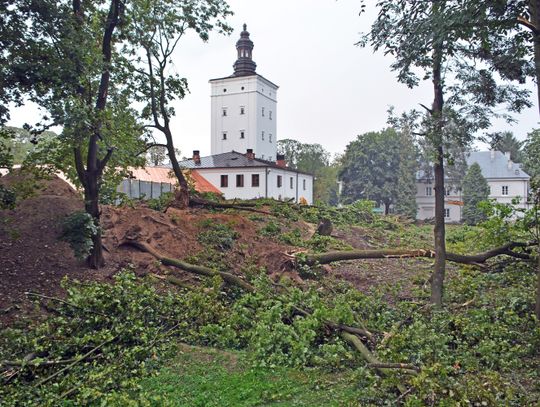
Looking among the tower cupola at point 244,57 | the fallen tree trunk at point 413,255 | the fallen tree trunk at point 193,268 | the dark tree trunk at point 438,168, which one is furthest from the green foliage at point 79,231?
the tower cupola at point 244,57

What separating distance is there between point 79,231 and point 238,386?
4539 mm

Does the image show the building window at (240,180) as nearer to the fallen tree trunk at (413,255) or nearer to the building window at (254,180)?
the building window at (254,180)

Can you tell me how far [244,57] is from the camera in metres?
50.9

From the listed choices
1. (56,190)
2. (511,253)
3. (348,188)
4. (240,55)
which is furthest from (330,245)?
(240,55)

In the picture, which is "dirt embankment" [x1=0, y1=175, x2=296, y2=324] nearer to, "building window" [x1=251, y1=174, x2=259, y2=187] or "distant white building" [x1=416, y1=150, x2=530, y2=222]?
"building window" [x1=251, y1=174, x2=259, y2=187]

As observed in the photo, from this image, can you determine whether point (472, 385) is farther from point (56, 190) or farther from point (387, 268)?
point (56, 190)

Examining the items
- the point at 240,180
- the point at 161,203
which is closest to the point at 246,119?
the point at 240,180

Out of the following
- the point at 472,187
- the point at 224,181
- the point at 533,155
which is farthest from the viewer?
the point at 472,187

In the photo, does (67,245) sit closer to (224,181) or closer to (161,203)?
(161,203)

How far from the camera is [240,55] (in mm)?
51500

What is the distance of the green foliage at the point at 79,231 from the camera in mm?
8453

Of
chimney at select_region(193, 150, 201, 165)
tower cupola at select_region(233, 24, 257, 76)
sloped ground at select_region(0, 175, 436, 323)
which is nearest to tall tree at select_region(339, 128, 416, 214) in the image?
tower cupola at select_region(233, 24, 257, 76)

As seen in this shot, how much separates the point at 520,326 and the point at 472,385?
9.53ft

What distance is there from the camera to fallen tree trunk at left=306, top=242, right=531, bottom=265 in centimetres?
924
